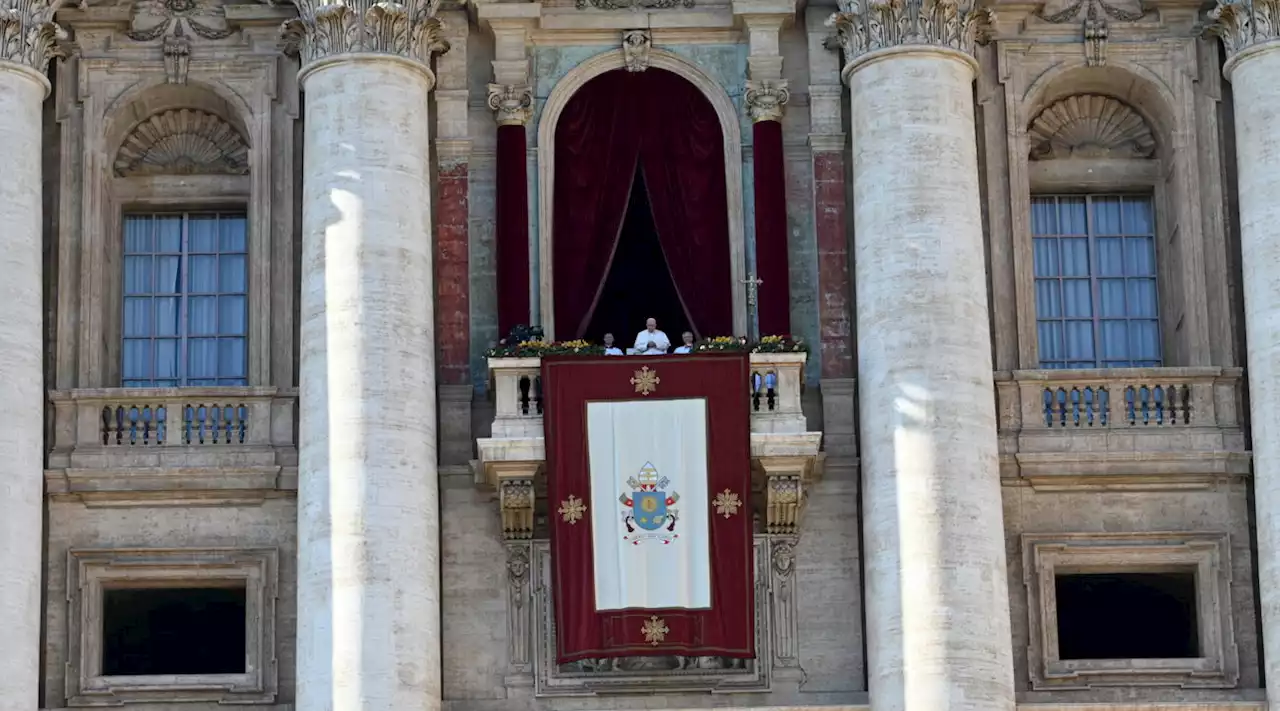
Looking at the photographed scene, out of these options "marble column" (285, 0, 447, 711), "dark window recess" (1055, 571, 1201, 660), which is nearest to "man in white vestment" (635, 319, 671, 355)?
"marble column" (285, 0, 447, 711)

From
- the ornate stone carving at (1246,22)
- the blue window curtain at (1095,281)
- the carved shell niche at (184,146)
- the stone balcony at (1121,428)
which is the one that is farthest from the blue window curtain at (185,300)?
the ornate stone carving at (1246,22)

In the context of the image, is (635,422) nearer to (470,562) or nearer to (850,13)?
(470,562)

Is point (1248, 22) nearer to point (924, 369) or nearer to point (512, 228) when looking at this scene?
point (924, 369)

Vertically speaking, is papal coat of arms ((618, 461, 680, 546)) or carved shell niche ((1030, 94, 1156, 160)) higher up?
carved shell niche ((1030, 94, 1156, 160))

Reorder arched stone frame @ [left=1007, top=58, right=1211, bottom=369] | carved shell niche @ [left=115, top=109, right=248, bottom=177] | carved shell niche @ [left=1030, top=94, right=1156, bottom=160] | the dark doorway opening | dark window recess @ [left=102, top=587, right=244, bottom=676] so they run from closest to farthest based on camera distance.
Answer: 1. dark window recess @ [left=102, top=587, right=244, bottom=676]
2. arched stone frame @ [left=1007, top=58, right=1211, bottom=369]
3. the dark doorway opening
4. carved shell niche @ [left=115, top=109, right=248, bottom=177]
5. carved shell niche @ [left=1030, top=94, right=1156, bottom=160]

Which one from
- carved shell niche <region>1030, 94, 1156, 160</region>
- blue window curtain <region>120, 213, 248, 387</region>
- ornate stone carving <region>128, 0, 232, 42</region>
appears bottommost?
blue window curtain <region>120, 213, 248, 387</region>

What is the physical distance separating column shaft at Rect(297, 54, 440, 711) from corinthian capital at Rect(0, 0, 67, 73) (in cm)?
353

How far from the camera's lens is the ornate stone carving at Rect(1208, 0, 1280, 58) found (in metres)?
42.2

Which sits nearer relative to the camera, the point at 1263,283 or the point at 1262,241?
the point at 1263,283

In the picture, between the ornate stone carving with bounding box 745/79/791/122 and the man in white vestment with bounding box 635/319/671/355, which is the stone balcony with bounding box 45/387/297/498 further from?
the ornate stone carving with bounding box 745/79/791/122

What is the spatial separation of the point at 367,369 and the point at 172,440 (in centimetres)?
310

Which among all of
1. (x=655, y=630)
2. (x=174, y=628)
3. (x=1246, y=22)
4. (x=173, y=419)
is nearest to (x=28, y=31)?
(x=173, y=419)

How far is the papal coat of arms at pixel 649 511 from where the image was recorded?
132 ft

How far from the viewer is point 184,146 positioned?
44.1 meters
